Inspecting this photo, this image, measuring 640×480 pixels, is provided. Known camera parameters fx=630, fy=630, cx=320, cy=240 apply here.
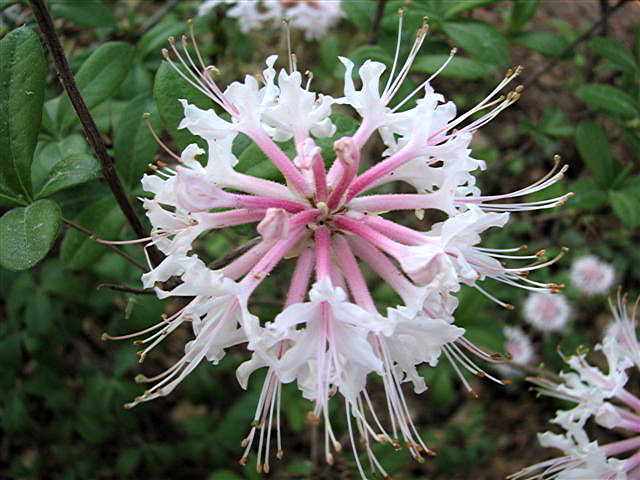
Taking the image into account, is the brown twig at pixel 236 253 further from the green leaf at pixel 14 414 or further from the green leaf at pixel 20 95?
the green leaf at pixel 14 414

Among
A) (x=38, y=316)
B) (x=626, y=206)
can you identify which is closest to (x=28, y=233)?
(x=38, y=316)

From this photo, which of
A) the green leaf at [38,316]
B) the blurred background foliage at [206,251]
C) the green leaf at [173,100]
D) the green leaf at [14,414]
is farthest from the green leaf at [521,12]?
the green leaf at [14,414]

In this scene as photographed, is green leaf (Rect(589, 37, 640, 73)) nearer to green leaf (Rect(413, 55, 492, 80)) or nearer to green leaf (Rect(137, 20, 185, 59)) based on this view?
green leaf (Rect(413, 55, 492, 80))

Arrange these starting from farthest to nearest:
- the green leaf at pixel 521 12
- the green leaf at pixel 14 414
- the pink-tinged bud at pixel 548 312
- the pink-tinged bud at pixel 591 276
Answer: the pink-tinged bud at pixel 548 312
the pink-tinged bud at pixel 591 276
the green leaf at pixel 14 414
the green leaf at pixel 521 12

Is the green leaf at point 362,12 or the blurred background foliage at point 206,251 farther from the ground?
the green leaf at point 362,12

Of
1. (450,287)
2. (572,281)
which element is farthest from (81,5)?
(572,281)

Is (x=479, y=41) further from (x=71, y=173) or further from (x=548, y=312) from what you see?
(x=548, y=312)

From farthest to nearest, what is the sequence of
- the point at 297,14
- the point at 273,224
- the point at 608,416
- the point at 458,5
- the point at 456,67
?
the point at 297,14 < the point at 458,5 < the point at 456,67 < the point at 608,416 < the point at 273,224
